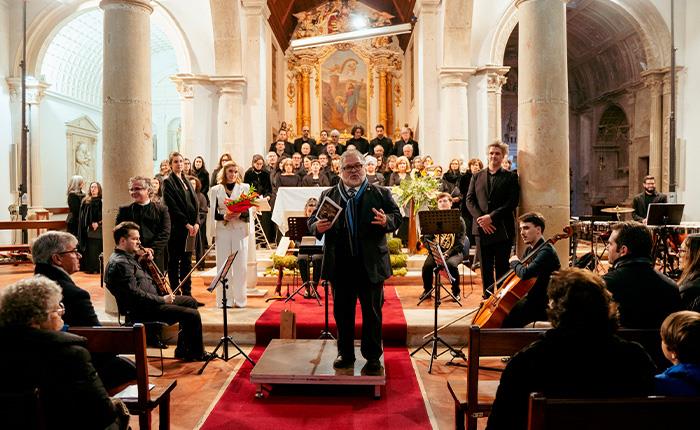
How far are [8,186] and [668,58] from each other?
1702 centimetres

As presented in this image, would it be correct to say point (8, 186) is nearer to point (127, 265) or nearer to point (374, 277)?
point (127, 265)

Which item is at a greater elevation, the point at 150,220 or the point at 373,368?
the point at 150,220

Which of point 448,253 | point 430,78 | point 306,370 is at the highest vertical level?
point 430,78

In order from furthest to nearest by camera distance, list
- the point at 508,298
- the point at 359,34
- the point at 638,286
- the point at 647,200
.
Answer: the point at 359,34, the point at 647,200, the point at 508,298, the point at 638,286

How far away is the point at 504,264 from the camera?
6191mm

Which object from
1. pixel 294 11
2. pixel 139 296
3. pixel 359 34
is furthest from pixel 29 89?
pixel 139 296

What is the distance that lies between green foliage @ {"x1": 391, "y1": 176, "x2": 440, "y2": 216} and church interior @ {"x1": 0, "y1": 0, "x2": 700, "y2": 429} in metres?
0.67

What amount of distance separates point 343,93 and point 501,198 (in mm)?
13999

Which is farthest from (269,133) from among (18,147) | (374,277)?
(374,277)

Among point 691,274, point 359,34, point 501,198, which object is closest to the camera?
point 691,274

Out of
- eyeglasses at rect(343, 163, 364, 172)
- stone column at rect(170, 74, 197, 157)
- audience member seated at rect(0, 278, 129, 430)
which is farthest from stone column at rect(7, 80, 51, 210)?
audience member seated at rect(0, 278, 129, 430)

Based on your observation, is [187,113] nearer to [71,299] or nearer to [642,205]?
[642,205]

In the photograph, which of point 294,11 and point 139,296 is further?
point 294,11

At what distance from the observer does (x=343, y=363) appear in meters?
4.63
